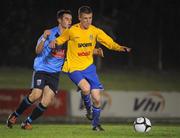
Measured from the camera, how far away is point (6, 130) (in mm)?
12781

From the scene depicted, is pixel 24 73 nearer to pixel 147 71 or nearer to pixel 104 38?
pixel 147 71

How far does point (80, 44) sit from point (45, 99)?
1.34 m

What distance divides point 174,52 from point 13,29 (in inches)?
331

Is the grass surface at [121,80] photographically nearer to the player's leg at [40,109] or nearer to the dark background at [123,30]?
the dark background at [123,30]

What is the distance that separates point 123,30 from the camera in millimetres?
33531

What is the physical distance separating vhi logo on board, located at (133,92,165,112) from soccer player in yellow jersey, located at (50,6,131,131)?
434 inches

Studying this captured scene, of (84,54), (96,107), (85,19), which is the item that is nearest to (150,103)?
(96,107)

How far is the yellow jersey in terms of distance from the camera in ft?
42.8

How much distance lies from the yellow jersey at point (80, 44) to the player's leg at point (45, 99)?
0.38m

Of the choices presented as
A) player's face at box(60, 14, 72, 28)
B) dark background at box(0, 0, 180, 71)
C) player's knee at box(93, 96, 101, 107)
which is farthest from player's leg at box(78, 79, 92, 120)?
dark background at box(0, 0, 180, 71)

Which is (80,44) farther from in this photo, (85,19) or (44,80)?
(44,80)

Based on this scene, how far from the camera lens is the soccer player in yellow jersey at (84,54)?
13047mm

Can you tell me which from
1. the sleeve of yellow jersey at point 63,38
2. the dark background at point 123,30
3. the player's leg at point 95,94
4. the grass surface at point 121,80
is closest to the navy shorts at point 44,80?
the player's leg at point 95,94

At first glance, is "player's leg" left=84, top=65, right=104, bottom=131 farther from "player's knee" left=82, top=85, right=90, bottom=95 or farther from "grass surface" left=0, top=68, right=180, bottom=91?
"grass surface" left=0, top=68, right=180, bottom=91
